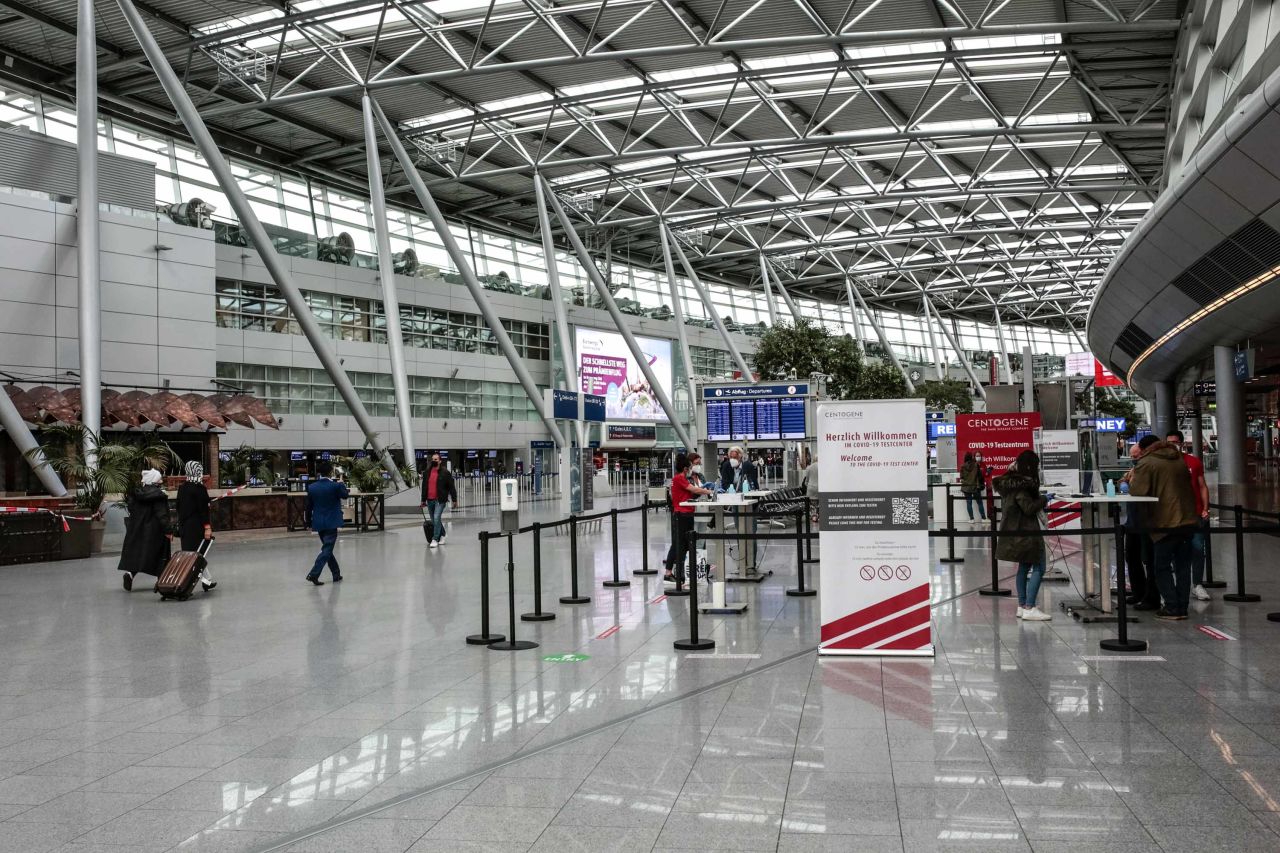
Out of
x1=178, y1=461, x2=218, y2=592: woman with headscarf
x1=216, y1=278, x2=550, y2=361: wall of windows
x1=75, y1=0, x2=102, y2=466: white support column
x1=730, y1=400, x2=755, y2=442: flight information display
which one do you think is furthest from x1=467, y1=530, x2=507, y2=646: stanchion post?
x1=216, y1=278, x2=550, y2=361: wall of windows

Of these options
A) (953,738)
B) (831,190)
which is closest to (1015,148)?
(831,190)

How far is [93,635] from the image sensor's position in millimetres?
10031

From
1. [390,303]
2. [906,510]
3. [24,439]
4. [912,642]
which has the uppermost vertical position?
[390,303]

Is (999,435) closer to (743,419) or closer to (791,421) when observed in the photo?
(791,421)

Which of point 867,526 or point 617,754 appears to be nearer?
point 617,754

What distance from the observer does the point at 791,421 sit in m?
22.5

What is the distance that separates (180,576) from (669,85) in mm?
24695

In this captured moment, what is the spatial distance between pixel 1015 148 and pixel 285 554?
3498 cm

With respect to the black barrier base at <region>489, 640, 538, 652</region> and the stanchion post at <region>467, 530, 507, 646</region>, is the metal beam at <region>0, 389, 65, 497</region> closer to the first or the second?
the stanchion post at <region>467, 530, 507, 646</region>

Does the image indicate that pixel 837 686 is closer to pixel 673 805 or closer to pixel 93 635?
pixel 673 805

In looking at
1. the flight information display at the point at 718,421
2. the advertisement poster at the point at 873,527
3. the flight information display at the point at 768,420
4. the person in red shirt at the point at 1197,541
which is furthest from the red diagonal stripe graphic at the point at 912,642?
the flight information display at the point at 718,421

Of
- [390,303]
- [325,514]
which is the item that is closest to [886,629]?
[325,514]

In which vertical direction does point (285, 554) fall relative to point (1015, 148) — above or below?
below

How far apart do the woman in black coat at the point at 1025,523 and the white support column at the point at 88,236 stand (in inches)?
709
